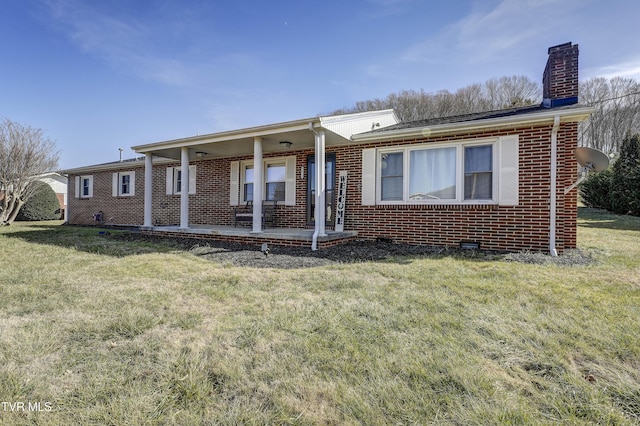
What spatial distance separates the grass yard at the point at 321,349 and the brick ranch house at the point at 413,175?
242 cm

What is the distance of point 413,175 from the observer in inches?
305

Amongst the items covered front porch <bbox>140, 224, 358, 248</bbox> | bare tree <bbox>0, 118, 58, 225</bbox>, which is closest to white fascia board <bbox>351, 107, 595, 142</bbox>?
covered front porch <bbox>140, 224, 358, 248</bbox>

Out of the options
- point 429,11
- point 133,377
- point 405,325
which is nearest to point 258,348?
point 133,377

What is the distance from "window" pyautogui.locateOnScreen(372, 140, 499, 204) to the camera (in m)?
7.08

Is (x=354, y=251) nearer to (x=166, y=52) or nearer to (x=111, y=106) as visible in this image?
(x=166, y=52)

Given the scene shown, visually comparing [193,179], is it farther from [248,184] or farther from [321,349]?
[321,349]

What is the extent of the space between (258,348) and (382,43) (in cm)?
952

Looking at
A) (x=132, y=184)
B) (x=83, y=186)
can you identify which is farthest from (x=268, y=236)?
(x=83, y=186)

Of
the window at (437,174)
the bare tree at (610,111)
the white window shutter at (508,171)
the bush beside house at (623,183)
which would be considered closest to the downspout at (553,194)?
the white window shutter at (508,171)

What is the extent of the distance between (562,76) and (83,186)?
18646 millimetres

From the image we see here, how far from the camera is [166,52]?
989 centimetres

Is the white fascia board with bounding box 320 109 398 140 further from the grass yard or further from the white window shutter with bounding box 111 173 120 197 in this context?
the white window shutter with bounding box 111 173 120 197

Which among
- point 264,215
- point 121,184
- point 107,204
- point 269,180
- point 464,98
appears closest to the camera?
point 264,215

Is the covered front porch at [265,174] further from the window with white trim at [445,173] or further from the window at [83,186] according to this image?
the window at [83,186]
